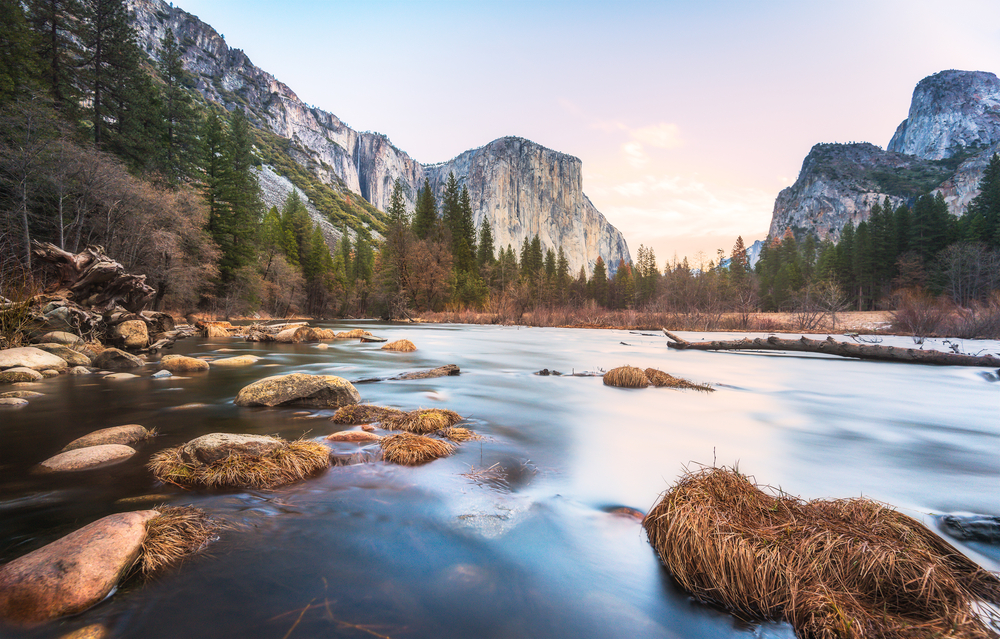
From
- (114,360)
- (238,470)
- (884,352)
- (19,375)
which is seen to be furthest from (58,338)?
(884,352)

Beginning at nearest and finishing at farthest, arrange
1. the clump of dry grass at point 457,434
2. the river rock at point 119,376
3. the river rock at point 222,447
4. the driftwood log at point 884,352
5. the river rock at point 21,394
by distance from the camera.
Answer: the river rock at point 222,447 → the clump of dry grass at point 457,434 → the river rock at point 21,394 → the river rock at point 119,376 → the driftwood log at point 884,352

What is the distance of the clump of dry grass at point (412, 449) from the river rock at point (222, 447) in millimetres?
1212

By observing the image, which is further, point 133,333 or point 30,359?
point 133,333

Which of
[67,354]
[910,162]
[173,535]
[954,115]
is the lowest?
[173,535]

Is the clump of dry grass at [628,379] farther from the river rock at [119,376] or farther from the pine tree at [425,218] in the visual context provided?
the pine tree at [425,218]

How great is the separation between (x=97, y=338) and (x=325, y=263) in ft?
165

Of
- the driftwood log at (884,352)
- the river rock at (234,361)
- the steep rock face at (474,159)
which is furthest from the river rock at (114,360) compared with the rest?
the steep rock face at (474,159)

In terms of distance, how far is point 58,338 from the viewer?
1173cm

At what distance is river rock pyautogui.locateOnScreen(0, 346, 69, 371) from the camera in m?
9.09

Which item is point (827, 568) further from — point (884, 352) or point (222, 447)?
point (884, 352)

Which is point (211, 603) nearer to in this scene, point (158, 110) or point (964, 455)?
point (964, 455)

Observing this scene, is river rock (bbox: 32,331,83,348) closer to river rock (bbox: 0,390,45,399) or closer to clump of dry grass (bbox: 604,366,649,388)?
river rock (bbox: 0,390,45,399)

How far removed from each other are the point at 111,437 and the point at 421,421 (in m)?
3.85

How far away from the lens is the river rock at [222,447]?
4.19 meters
